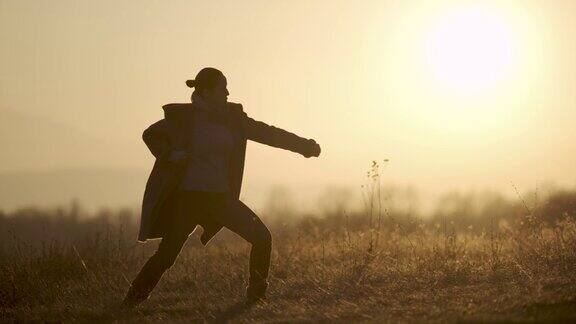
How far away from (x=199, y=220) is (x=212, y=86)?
130cm

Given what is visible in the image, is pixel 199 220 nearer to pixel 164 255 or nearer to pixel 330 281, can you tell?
pixel 164 255

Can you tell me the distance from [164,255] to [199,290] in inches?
75.2

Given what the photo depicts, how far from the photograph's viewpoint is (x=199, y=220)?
8984mm

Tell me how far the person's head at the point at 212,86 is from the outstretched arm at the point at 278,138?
35cm

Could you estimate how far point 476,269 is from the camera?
1021cm

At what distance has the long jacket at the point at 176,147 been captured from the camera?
8805 millimetres

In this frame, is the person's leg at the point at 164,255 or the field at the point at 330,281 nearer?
the field at the point at 330,281

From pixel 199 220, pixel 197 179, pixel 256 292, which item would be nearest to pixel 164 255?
pixel 199 220

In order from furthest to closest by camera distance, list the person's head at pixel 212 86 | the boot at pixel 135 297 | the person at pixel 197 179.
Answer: the boot at pixel 135 297 < the person's head at pixel 212 86 < the person at pixel 197 179

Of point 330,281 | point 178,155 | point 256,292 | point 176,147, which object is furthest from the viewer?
point 330,281

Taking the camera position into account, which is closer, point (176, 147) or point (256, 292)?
point (176, 147)

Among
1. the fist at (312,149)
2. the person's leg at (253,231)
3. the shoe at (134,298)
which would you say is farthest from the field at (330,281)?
the fist at (312,149)

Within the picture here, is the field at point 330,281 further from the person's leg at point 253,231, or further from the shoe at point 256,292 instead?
the person's leg at point 253,231

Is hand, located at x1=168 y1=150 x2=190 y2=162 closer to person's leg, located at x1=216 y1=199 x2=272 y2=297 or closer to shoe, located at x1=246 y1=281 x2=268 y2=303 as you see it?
person's leg, located at x1=216 y1=199 x2=272 y2=297
